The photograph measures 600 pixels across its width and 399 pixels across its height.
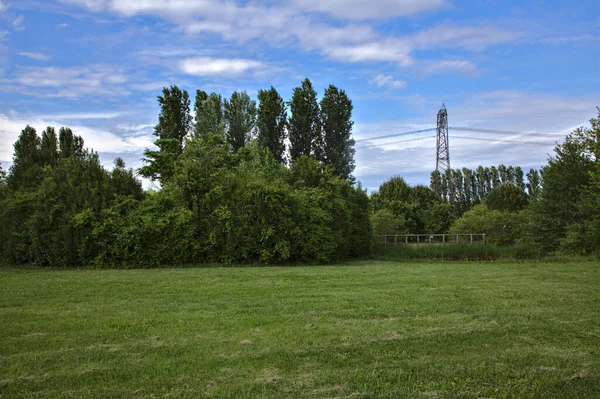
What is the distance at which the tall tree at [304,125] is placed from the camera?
34.6 metres

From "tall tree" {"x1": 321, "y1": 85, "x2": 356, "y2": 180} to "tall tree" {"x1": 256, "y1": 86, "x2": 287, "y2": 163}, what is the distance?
3.27 m

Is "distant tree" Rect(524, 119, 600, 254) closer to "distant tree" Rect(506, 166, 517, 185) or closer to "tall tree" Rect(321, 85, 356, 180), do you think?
"tall tree" Rect(321, 85, 356, 180)

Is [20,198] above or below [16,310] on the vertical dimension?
above

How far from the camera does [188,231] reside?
1666cm

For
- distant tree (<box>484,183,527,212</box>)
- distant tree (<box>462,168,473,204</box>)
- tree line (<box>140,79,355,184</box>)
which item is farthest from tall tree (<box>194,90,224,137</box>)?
distant tree (<box>462,168,473,204</box>)

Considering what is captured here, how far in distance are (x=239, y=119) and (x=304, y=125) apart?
5.05 m

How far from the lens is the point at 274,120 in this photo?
35.1 metres

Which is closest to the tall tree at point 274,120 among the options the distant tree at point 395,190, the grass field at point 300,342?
the distant tree at point 395,190

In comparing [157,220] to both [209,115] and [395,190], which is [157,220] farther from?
[395,190]

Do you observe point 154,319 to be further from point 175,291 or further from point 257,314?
point 175,291

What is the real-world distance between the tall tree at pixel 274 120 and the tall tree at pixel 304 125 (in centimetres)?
75

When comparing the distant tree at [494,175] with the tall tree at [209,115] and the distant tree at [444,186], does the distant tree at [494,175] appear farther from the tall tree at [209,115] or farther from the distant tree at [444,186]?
the tall tree at [209,115]

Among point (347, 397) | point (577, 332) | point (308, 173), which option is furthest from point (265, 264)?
point (347, 397)

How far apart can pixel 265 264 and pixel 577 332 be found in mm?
12286
